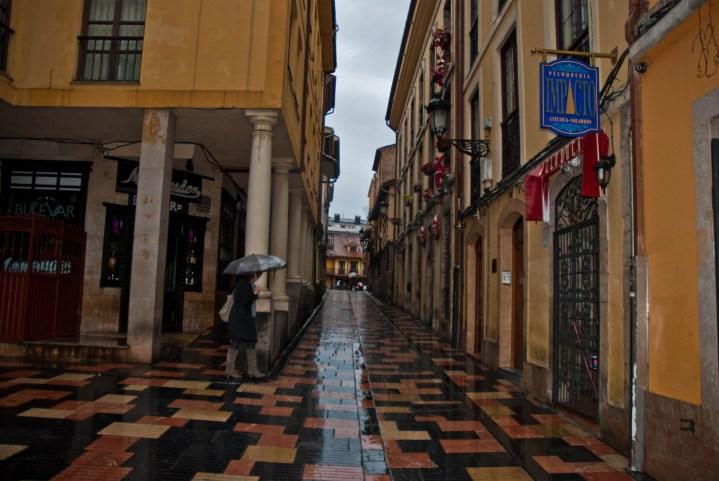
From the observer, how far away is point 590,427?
5.88 metres

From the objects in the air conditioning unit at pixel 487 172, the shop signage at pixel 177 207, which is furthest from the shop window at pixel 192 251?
the air conditioning unit at pixel 487 172

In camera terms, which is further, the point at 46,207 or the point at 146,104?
the point at 46,207

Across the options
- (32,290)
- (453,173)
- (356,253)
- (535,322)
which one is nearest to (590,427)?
(535,322)

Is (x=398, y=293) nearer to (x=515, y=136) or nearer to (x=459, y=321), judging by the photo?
(x=459, y=321)

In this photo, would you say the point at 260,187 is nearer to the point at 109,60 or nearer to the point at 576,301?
the point at 109,60

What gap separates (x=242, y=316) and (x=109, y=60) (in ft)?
17.6

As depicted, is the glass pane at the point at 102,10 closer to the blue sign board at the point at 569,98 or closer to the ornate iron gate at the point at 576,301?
the blue sign board at the point at 569,98

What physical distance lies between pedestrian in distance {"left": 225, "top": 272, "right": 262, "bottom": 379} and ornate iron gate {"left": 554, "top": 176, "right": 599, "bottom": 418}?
4166 millimetres

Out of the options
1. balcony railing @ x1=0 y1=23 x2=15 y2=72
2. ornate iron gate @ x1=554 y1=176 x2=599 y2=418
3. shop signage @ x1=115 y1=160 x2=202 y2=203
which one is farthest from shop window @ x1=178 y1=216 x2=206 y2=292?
ornate iron gate @ x1=554 y1=176 x2=599 y2=418

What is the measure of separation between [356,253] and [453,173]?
76092mm

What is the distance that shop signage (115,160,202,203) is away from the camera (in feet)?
38.1

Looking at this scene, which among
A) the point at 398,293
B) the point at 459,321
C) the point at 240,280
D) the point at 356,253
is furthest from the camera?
the point at 356,253

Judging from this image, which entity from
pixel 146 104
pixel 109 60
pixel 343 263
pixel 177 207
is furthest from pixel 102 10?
pixel 343 263

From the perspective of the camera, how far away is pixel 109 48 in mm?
9570
